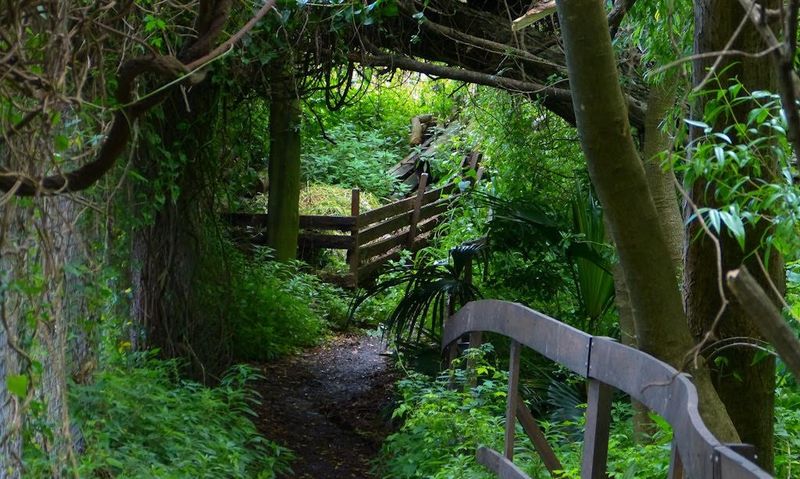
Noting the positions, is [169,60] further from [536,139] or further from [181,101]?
[536,139]

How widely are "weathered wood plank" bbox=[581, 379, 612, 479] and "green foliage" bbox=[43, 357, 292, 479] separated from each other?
218 centimetres

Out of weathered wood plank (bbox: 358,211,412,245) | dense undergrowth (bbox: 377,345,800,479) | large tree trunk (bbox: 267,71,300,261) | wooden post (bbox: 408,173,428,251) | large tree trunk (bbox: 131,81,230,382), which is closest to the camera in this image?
dense undergrowth (bbox: 377,345,800,479)

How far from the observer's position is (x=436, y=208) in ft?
52.2

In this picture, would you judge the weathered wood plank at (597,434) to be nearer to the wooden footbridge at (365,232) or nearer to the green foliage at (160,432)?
the green foliage at (160,432)

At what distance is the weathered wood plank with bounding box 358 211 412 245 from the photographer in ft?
45.0

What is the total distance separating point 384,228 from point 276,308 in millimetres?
4568

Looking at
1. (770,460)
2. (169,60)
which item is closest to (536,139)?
(770,460)

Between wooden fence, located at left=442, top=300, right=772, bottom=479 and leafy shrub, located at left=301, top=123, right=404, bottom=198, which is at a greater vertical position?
leafy shrub, located at left=301, top=123, right=404, bottom=198

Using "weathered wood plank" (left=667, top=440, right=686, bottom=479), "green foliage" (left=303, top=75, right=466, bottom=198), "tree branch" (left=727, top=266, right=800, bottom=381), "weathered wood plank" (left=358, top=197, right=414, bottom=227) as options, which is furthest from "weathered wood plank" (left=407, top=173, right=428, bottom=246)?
"tree branch" (left=727, top=266, right=800, bottom=381)

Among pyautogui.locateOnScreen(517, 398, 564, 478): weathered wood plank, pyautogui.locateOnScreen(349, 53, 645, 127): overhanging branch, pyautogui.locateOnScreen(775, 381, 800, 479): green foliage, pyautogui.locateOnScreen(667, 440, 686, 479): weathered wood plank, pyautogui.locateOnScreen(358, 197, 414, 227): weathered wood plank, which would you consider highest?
pyautogui.locateOnScreen(349, 53, 645, 127): overhanging branch

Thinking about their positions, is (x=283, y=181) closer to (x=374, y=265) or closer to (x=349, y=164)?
(x=374, y=265)

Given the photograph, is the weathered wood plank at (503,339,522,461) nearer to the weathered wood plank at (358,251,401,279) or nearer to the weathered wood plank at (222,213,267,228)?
the weathered wood plank at (222,213,267,228)

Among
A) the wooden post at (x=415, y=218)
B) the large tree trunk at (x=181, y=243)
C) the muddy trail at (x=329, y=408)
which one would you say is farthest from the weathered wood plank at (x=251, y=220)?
the large tree trunk at (x=181, y=243)

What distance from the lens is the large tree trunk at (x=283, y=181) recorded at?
430 inches
